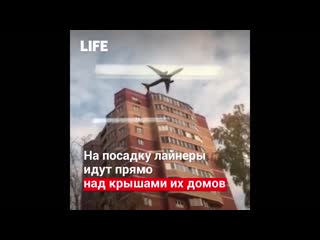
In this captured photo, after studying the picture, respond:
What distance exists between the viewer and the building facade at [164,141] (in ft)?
17.0

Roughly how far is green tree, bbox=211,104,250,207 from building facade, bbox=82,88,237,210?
0.11m

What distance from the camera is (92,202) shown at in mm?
5164

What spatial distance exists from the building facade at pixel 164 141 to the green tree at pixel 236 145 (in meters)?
0.11

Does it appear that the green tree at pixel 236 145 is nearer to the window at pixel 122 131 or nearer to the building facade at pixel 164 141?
the building facade at pixel 164 141

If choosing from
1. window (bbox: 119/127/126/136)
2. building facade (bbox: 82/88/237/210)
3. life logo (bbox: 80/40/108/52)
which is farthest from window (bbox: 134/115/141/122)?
life logo (bbox: 80/40/108/52)

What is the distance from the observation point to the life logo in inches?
205

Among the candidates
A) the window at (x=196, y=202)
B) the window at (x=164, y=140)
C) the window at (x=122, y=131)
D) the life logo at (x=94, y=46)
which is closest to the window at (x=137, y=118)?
the window at (x=122, y=131)

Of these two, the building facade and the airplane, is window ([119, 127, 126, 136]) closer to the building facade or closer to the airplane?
the building facade

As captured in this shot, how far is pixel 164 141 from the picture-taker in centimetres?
524
